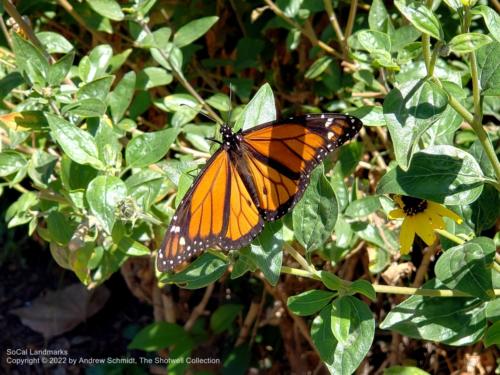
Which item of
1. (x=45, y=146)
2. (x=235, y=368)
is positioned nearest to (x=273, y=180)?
(x=45, y=146)

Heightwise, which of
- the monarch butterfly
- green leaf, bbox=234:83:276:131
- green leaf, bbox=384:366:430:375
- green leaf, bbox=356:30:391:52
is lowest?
green leaf, bbox=384:366:430:375

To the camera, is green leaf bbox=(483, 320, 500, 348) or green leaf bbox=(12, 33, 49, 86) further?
green leaf bbox=(12, 33, 49, 86)

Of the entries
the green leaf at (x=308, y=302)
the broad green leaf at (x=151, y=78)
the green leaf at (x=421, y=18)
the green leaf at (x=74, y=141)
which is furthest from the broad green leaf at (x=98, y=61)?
the green leaf at (x=421, y=18)

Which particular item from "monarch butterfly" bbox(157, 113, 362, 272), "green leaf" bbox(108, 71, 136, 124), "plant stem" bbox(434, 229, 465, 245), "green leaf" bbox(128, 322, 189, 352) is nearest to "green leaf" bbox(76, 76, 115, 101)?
"green leaf" bbox(108, 71, 136, 124)

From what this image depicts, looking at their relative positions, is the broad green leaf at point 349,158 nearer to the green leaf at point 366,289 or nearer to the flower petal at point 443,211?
the flower petal at point 443,211

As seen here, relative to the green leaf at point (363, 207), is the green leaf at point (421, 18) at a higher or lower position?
higher

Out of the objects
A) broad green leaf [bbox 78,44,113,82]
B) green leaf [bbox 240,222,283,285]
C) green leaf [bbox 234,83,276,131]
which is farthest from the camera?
broad green leaf [bbox 78,44,113,82]

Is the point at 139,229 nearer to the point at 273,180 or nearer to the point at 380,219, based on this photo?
the point at 273,180

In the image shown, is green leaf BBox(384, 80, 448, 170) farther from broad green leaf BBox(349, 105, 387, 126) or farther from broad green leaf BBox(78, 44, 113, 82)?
broad green leaf BBox(78, 44, 113, 82)
